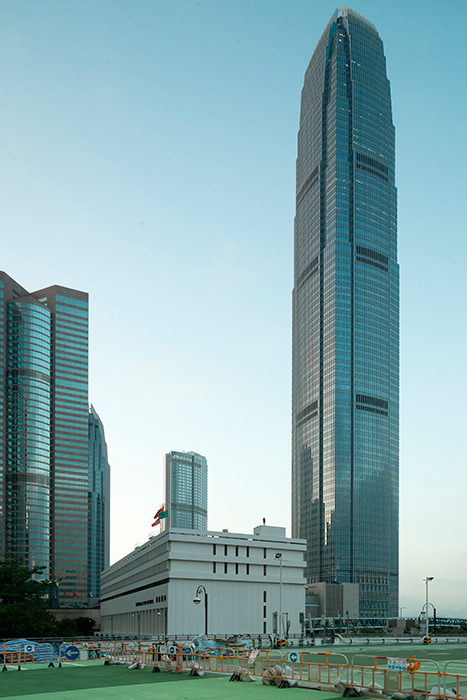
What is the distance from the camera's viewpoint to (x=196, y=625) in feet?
340

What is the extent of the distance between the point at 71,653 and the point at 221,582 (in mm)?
57229

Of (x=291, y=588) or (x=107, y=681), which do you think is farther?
(x=291, y=588)

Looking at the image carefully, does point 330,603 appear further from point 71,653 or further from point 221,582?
point 71,653

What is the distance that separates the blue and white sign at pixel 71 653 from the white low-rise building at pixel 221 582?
4607 centimetres

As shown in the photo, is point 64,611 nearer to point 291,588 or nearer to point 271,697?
point 291,588

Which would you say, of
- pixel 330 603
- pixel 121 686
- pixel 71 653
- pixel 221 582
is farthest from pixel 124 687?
pixel 330 603

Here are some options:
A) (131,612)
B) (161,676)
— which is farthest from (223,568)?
(161,676)

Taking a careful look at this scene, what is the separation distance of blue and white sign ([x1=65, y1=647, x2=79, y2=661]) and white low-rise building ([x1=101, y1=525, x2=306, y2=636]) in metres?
46.1

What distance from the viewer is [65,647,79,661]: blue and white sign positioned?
5203 cm

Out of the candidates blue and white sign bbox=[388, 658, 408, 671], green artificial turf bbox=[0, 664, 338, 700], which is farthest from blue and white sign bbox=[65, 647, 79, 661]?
blue and white sign bbox=[388, 658, 408, 671]

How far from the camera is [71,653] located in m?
52.1

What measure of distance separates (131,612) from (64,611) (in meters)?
66.4

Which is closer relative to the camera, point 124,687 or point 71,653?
point 124,687

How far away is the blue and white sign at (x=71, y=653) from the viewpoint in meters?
52.0
